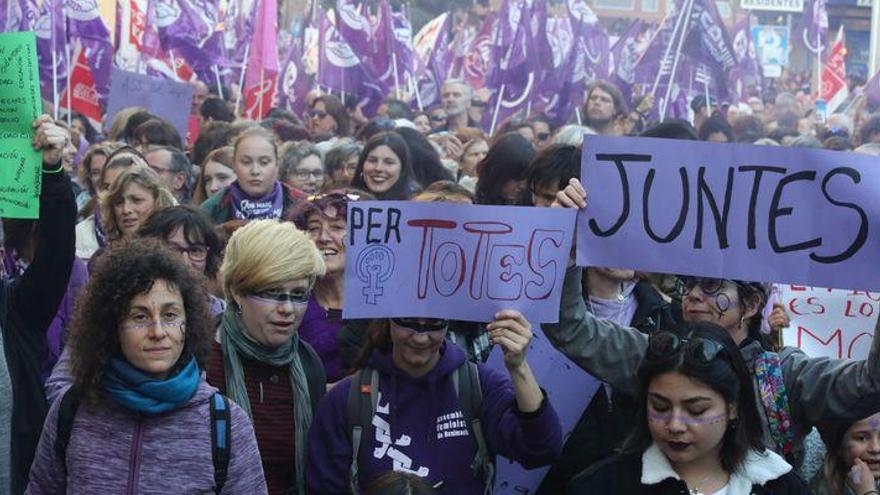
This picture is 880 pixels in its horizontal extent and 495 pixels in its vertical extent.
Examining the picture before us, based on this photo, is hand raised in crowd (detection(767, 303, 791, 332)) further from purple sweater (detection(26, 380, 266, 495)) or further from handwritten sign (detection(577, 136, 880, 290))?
purple sweater (detection(26, 380, 266, 495))

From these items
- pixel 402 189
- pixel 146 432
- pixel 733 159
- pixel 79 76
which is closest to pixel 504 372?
pixel 733 159

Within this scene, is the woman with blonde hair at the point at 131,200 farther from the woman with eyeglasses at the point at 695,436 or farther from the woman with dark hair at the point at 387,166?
the woman with eyeglasses at the point at 695,436

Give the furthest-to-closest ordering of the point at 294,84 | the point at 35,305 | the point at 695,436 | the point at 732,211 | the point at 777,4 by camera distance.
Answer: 1. the point at 777,4
2. the point at 294,84
3. the point at 35,305
4. the point at 732,211
5. the point at 695,436

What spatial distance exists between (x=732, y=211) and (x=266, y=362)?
1.31 meters

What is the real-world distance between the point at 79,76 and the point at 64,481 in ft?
32.9

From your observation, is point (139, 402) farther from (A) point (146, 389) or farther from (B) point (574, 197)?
(B) point (574, 197)

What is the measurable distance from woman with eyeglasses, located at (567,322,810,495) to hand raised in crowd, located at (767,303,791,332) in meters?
1.32

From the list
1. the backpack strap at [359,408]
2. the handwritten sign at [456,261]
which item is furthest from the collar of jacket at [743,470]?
the backpack strap at [359,408]

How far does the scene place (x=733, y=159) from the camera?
157 inches

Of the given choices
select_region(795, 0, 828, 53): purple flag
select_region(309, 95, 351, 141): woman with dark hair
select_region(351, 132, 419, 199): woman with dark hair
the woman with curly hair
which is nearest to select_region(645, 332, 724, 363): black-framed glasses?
the woman with curly hair

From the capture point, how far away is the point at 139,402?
3.59 metres

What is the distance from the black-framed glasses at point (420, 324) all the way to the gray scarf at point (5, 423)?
1.06 metres

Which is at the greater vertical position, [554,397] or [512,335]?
[512,335]

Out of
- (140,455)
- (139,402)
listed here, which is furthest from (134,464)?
(139,402)
